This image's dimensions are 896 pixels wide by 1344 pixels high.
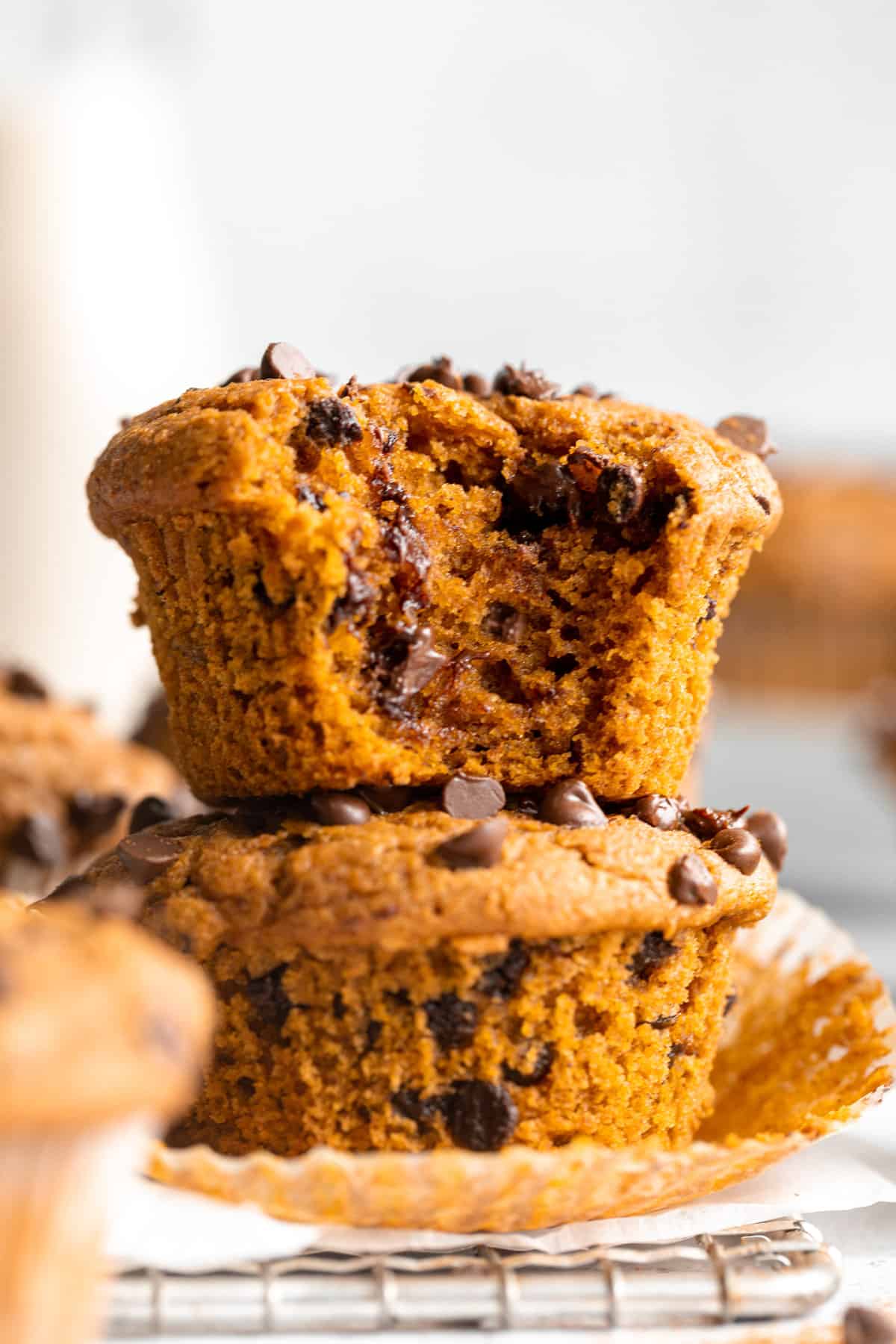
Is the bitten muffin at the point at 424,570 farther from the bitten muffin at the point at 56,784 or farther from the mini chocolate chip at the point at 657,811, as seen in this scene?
the bitten muffin at the point at 56,784

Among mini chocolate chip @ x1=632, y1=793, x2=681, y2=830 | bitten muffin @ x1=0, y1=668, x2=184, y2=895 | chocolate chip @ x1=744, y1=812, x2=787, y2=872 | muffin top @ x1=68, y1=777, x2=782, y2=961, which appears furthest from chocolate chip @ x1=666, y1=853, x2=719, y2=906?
bitten muffin @ x1=0, y1=668, x2=184, y2=895

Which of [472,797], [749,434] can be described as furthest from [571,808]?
[749,434]

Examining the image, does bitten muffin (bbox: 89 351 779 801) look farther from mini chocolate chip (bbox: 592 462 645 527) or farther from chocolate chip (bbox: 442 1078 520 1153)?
chocolate chip (bbox: 442 1078 520 1153)

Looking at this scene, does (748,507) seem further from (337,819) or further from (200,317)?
(200,317)

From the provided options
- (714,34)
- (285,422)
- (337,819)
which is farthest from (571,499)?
(714,34)

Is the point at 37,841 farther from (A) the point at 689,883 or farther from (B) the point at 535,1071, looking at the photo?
(A) the point at 689,883

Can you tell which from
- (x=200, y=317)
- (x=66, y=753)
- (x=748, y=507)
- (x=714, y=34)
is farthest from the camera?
(x=714, y=34)

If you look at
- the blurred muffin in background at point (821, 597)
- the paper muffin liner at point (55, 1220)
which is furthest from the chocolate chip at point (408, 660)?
the blurred muffin in background at point (821, 597)
